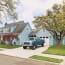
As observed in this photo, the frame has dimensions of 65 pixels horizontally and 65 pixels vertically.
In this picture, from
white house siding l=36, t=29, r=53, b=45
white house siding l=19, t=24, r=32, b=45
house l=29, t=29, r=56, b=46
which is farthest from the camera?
white house siding l=19, t=24, r=32, b=45

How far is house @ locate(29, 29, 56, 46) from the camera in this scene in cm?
4447

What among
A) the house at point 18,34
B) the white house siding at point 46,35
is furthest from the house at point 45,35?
the house at point 18,34

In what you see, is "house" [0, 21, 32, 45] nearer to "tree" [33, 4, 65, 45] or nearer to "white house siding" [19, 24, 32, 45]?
"white house siding" [19, 24, 32, 45]

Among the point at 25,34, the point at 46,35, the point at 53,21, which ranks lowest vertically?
the point at 46,35

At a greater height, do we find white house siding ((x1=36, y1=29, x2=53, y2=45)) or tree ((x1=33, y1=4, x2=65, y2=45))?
tree ((x1=33, y1=4, x2=65, y2=45))

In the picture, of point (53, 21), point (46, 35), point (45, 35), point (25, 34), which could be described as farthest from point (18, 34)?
point (53, 21)

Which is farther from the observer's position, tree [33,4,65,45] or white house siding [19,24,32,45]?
white house siding [19,24,32,45]

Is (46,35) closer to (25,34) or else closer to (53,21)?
(25,34)

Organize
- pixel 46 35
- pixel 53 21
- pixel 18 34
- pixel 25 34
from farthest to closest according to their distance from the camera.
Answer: pixel 25 34 → pixel 46 35 → pixel 18 34 → pixel 53 21

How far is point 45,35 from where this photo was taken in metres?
45.9

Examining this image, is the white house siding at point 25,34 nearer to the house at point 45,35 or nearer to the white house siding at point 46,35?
the house at point 45,35

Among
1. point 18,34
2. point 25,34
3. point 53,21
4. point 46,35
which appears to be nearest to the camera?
point 53,21


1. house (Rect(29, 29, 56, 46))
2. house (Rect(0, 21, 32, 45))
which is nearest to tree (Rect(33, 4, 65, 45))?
house (Rect(29, 29, 56, 46))

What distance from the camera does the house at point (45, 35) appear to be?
44469 mm
